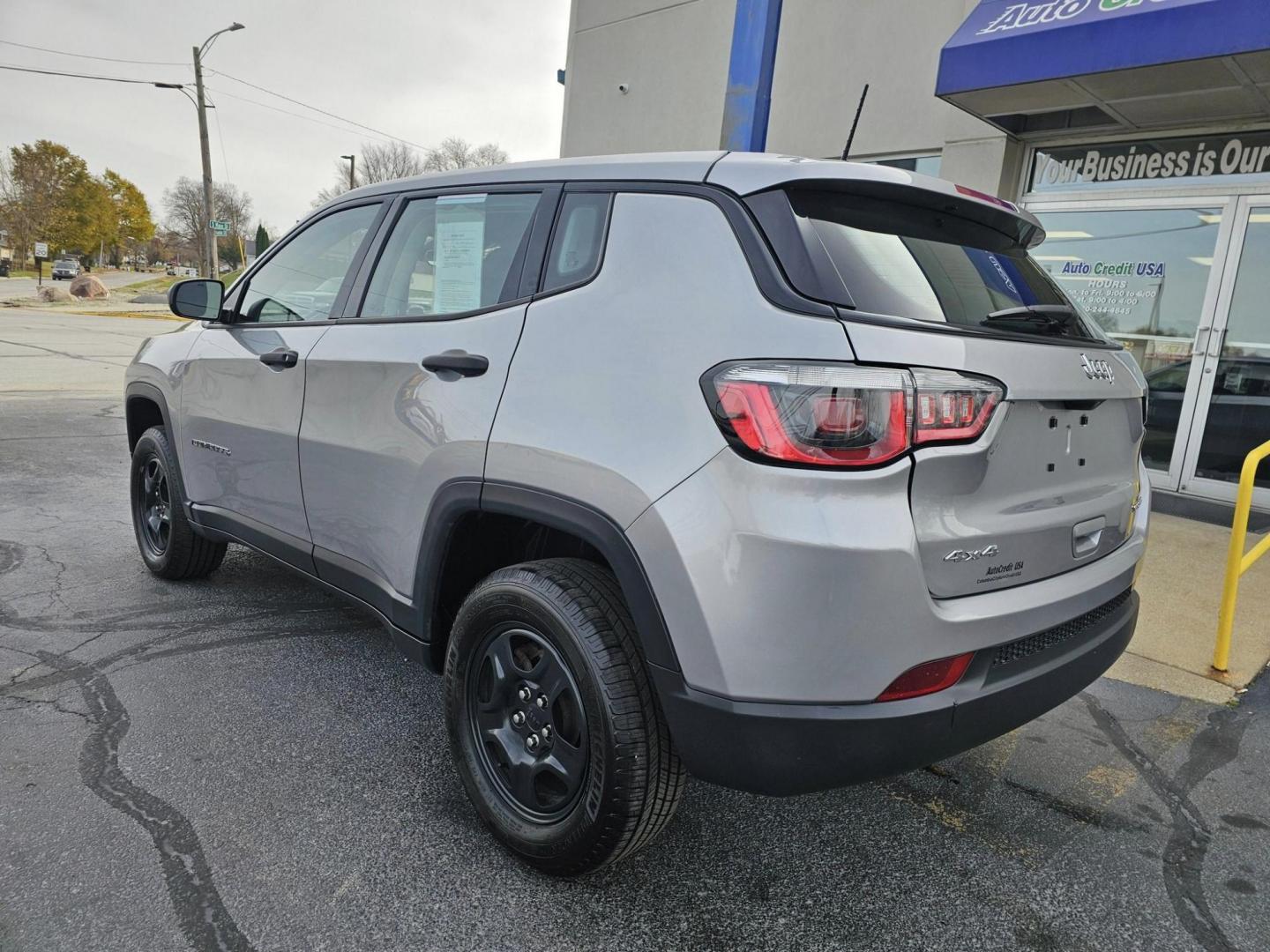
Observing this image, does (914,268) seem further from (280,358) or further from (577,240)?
(280,358)

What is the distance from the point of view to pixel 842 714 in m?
1.77

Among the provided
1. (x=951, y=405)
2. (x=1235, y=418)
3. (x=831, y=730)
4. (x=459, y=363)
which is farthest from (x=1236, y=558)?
(x=1235, y=418)

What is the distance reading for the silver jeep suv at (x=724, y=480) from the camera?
1764 millimetres

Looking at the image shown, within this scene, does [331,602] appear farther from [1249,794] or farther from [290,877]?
[1249,794]

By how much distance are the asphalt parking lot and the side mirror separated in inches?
53.2

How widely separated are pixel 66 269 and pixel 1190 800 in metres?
78.2

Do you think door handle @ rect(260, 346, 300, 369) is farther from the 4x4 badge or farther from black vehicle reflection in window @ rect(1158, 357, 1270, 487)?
black vehicle reflection in window @ rect(1158, 357, 1270, 487)

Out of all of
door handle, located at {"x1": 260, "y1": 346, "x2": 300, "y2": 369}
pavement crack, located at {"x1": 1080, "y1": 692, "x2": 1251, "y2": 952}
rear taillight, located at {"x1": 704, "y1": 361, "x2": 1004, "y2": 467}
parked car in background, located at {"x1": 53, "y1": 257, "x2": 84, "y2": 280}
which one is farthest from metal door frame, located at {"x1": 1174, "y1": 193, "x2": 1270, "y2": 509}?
parked car in background, located at {"x1": 53, "y1": 257, "x2": 84, "y2": 280}

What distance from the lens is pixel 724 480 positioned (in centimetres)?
178

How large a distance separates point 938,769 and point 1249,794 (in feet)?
3.38

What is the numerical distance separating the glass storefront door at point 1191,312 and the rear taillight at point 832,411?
5792mm

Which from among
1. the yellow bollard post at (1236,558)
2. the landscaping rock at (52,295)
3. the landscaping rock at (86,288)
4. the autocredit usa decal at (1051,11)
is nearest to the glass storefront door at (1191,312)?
the autocredit usa decal at (1051,11)

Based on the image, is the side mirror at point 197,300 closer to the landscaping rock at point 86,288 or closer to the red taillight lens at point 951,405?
the red taillight lens at point 951,405

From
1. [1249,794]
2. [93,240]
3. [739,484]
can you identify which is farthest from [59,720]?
[93,240]
